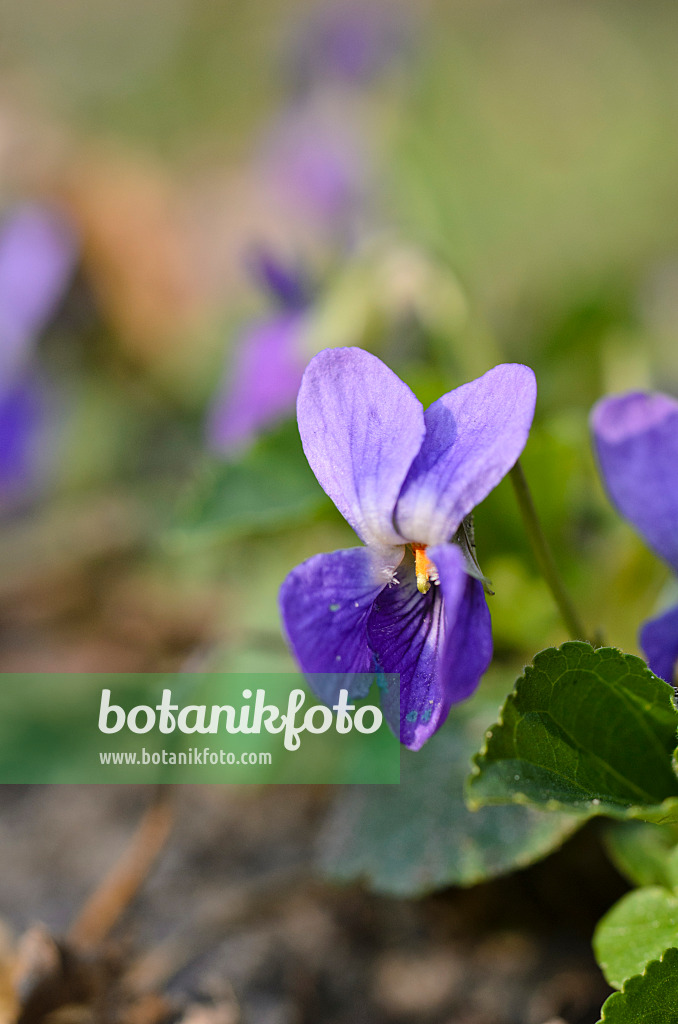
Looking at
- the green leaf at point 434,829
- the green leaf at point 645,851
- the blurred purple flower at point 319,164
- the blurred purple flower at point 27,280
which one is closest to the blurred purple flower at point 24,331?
the blurred purple flower at point 27,280

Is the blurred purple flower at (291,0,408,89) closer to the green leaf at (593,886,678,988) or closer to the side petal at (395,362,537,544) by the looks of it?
the side petal at (395,362,537,544)

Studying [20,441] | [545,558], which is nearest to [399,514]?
[545,558]

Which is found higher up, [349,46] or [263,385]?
[349,46]

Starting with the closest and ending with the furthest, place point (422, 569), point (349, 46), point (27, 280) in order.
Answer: point (422, 569) < point (27, 280) < point (349, 46)

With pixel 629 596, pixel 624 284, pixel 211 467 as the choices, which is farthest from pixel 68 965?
pixel 624 284

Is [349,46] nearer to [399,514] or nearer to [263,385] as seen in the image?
[263,385]

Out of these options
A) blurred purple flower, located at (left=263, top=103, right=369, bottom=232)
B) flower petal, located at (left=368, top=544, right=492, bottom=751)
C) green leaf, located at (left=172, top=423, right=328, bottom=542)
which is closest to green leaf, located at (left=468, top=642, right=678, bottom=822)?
flower petal, located at (left=368, top=544, right=492, bottom=751)

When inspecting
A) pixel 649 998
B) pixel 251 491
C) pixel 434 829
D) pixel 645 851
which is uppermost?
pixel 251 491
